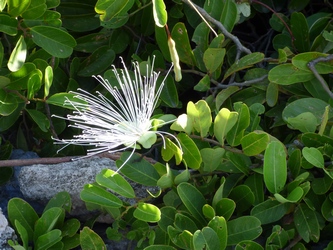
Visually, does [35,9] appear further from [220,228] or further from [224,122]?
[220,228]

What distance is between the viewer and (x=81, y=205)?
1.77m

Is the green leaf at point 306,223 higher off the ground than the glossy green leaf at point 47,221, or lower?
lower

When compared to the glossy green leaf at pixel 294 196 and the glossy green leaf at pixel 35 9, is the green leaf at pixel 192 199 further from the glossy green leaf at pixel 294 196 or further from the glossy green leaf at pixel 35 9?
the glossy green leaf at pixel 35 9

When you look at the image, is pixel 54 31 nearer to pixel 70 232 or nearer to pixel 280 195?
pixel 70 232

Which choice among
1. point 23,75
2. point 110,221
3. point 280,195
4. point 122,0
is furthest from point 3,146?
point 280,195

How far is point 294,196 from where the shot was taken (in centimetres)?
146

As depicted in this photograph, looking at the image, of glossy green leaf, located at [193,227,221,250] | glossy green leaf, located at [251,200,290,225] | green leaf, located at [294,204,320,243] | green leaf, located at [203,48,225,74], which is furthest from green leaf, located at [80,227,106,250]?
green leaf, located at [203,48,225,74]

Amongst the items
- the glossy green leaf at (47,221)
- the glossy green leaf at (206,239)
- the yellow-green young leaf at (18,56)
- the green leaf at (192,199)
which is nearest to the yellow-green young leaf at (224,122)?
the green leaf at (192,199)

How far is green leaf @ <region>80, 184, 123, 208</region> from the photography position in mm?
1488

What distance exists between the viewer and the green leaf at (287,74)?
5.70 feet

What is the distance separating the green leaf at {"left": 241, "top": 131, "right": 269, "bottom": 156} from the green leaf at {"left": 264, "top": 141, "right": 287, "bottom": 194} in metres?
0.03

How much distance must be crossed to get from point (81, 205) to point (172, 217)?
0.35 metres

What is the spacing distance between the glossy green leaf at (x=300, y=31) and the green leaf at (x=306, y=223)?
1.99 ft

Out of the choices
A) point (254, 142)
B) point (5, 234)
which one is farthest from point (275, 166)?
point (5, 234)
